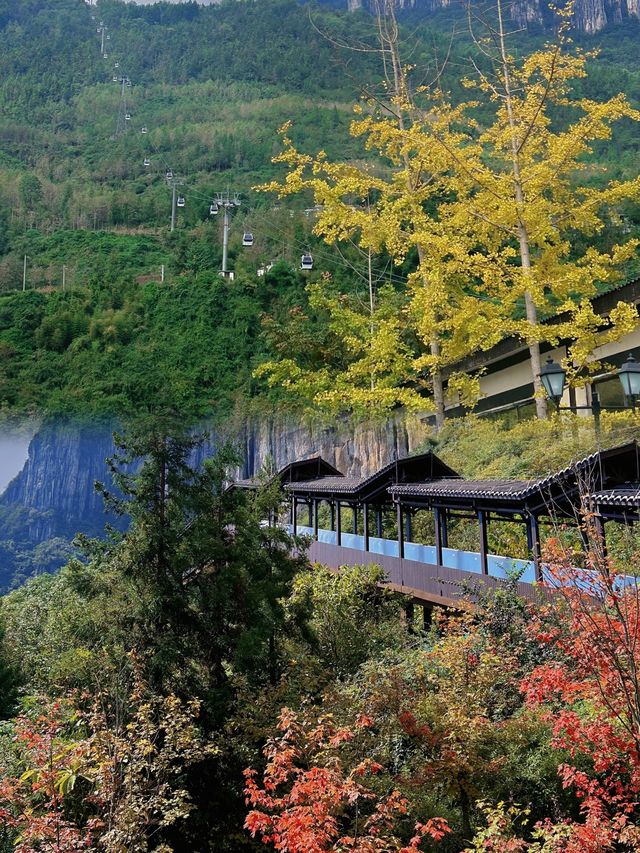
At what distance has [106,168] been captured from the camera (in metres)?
60.0

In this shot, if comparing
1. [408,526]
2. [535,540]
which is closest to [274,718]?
[535,540]

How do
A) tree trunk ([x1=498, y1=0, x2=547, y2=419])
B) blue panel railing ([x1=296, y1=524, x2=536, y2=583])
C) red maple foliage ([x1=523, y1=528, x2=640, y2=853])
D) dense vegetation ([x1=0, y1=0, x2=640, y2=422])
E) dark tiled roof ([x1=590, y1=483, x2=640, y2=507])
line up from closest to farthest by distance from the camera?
red maple foliage ([x1=523, y1=528, x2=640, y2=853]) < dark tiled roof ([x1=590, y1=483, x2=640, y2=507]) < blue panel railing ([x1=296, y1=524, x2=536, y2=583]) < tree trunk ([x1=498, y1=0, x2=547, y2=419]) < dense vegetation ([x1=0, y1=0, x2=640, y2=422])

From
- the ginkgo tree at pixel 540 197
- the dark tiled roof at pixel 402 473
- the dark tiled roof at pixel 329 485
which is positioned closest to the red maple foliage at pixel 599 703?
the dark tiled roof at pixel 402 473

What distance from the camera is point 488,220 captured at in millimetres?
15086

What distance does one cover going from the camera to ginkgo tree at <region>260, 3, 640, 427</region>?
48.5 feet

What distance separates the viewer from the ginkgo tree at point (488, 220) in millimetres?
14781

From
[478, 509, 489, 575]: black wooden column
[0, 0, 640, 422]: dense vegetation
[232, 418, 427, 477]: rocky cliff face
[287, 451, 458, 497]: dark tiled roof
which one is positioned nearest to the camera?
[478, 509, 489, 575]: black wooden column

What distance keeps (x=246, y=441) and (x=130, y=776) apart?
75.1 ft

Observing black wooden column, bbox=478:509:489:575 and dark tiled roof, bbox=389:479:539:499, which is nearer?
dark tiled roof, bbox=389:479:539:499

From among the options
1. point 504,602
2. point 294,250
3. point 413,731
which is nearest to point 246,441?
point 294,250

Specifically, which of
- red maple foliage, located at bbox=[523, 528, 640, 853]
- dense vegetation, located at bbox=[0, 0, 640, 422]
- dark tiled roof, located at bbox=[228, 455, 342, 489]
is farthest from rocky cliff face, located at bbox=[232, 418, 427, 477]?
red maple foliage, located at bbox=[523, 528, 640, 853]

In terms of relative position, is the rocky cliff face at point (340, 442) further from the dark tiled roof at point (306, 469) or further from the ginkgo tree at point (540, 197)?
the ginkgo tree at point (540, 197)

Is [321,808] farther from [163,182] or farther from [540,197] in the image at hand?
[163,182]

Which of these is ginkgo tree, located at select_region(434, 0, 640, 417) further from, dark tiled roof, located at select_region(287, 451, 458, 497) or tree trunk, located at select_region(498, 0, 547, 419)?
dark tiled roof, located at select_region(287, 451, 458, 497)
